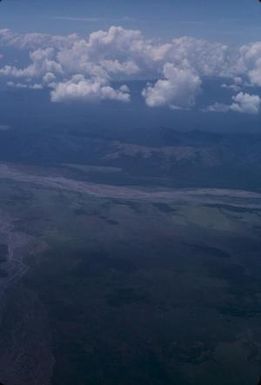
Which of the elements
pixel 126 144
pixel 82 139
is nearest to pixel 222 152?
pixel 126 144

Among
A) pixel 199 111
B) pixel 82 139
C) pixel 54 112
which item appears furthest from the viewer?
pixel 199 111

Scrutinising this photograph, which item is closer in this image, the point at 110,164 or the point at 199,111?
the point at 110,164

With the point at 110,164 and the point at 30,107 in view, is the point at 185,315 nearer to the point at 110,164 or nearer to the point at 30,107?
the point at 110,164

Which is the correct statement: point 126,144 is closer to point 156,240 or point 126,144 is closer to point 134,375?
point 156,240

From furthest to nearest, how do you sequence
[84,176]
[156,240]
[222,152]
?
[222,152]
[84,176]
[156,240]

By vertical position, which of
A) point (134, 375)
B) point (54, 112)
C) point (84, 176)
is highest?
point (54, 112)

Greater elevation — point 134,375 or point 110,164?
point 110,164
